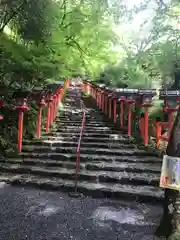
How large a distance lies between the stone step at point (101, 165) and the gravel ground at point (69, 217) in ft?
4.02

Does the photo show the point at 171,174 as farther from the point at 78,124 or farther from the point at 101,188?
the point at 78,124

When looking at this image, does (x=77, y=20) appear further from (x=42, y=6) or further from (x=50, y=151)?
(x=50, y=151)

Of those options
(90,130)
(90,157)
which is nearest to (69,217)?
(90,157)

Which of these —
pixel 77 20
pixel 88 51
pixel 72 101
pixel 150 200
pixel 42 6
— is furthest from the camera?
pixel 72 101

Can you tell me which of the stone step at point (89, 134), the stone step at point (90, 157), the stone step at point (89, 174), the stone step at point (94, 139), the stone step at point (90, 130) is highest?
the stone step at point (90, 130)

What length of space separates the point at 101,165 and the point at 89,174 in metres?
0.51

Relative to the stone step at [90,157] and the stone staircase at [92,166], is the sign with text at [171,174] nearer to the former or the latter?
the stone staircase at [92,166]

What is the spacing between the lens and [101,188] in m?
5.14

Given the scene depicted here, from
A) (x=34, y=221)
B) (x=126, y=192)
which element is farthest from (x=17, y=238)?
(x=126, y=192)

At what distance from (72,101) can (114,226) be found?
38.7ft

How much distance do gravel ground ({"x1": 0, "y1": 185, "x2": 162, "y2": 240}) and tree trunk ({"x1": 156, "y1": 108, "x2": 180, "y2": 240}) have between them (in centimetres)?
29

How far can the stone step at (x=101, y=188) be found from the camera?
16.1ft

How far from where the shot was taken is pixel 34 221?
3.93 meters

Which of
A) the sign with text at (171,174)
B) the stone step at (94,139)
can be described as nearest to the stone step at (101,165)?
the stone step at (94,139)
